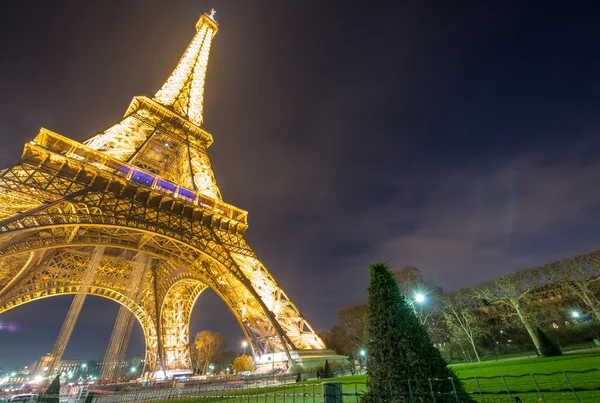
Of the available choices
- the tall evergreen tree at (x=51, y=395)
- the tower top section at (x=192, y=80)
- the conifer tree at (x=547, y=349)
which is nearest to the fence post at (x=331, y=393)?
the tall evergreen tree at (x=51, y=395)

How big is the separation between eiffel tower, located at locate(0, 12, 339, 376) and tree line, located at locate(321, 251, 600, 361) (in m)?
10.1

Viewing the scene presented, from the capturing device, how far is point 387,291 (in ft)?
19.1

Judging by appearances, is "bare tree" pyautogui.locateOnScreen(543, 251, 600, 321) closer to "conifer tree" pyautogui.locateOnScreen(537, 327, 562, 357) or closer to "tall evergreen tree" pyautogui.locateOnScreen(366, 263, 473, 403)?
"conifer tree" pyautogui.locateOnScreen(537, 327, 562, 357)

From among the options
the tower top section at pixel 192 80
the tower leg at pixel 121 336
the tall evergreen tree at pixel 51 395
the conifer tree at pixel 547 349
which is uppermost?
the tower top section at pixel 192 80

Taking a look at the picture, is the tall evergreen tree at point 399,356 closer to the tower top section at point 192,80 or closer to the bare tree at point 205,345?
the tower top section at point 192,80

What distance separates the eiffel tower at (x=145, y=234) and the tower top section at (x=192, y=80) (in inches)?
12.3

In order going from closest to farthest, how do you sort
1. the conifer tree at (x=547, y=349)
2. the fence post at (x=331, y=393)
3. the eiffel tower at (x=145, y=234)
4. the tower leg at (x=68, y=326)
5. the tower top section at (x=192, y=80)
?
the fence post at (x=331, y=393), the eiffel tower at (x=145, y=234), the conifer tree at (x=547, y=349), the tower leg at (x=68, y=326), the tower top section at (x=192, y=80)

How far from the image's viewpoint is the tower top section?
32000 millimetres

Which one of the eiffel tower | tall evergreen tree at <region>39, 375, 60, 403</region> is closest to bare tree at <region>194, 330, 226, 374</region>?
the eiffel tower

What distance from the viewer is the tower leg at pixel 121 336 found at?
21.9 meters

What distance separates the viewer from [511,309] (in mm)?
32875

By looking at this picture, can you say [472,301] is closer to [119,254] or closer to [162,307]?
[162,307]

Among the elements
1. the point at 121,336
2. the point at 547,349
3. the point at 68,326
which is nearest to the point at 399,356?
the point at 547,349

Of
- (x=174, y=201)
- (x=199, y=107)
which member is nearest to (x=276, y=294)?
(x=174, y=201)
